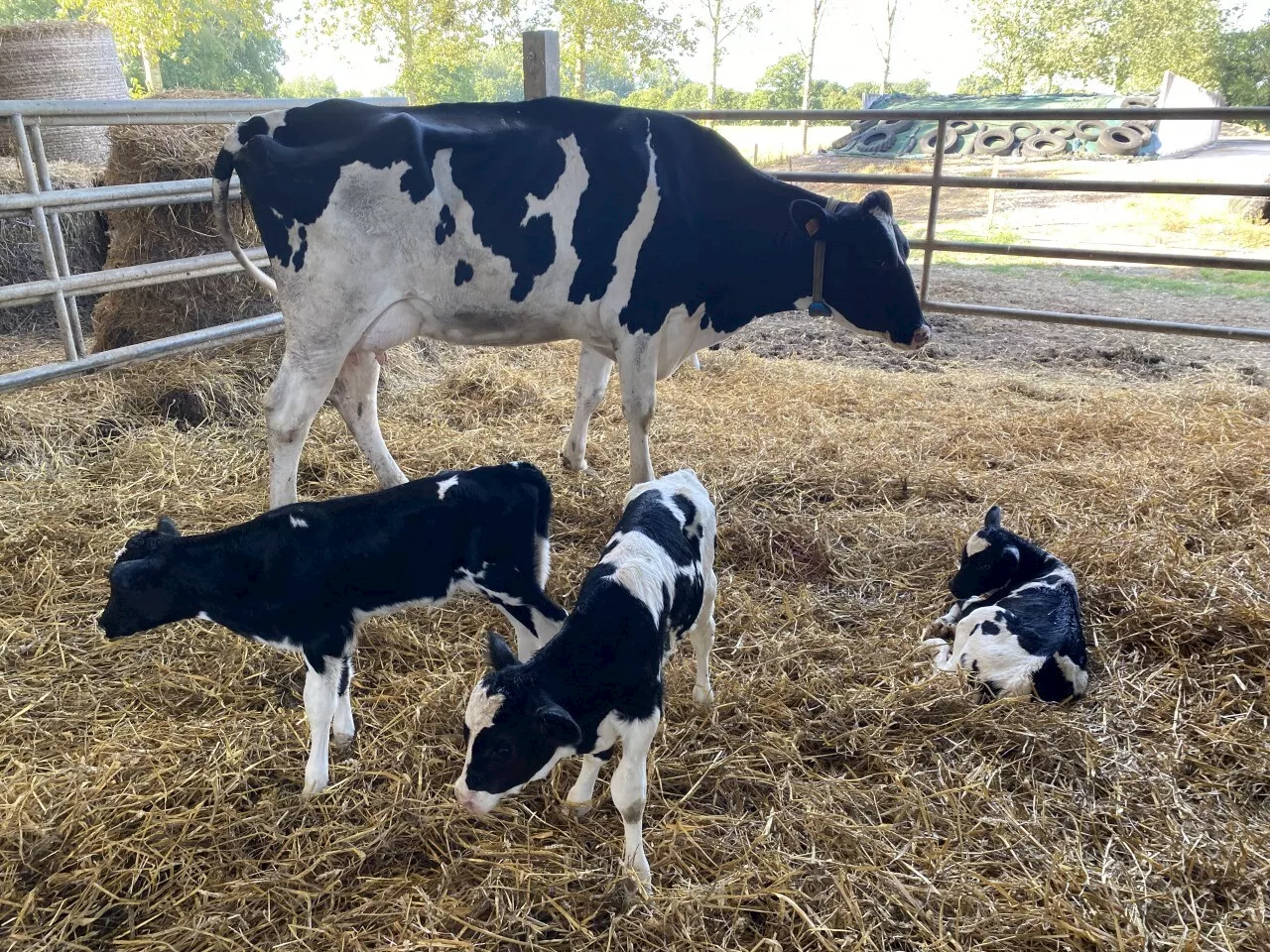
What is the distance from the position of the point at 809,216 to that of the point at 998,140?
2451 cm

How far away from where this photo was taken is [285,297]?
3.80m

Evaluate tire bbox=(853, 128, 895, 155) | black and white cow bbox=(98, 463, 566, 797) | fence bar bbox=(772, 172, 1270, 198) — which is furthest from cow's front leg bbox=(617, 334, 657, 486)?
tire bbox=(853, 128, 895, 155)

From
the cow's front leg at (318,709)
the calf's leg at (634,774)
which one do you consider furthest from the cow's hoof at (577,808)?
the cow's front leg at (318,709)

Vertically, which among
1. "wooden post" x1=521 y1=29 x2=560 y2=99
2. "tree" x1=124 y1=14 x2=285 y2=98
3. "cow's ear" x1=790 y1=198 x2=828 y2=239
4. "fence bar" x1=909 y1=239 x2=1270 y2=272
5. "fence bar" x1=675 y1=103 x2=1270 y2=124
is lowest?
"fence bar" x1=909 y1=239 x2=1270 y2=272

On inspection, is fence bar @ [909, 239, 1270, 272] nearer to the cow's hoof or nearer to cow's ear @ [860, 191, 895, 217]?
cow's ear @ [860, 191, 895, 217]

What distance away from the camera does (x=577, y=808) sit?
2549 mm

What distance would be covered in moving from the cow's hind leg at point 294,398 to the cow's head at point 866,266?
2324mm

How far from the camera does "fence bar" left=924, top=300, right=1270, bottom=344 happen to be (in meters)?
6.01

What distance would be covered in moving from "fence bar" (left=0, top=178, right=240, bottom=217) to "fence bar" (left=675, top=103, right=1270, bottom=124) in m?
0.46

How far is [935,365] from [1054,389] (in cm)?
100

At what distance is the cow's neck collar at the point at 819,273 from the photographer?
437 cm

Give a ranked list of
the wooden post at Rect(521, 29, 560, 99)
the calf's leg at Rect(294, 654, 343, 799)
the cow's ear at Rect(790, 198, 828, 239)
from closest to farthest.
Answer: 1. the calf's leg at Rect(294, 654, 343, 799)
2. the cow's ear at Rect(790, 198, 828, 239)
3. the wooden post at Rect(521, 29, 560, 99)

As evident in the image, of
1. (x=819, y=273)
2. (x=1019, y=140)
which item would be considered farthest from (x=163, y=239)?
(x=1019, y=140)

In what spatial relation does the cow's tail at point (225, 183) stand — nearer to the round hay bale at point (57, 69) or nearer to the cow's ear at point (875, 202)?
the cow's ear at point (875, 202)
